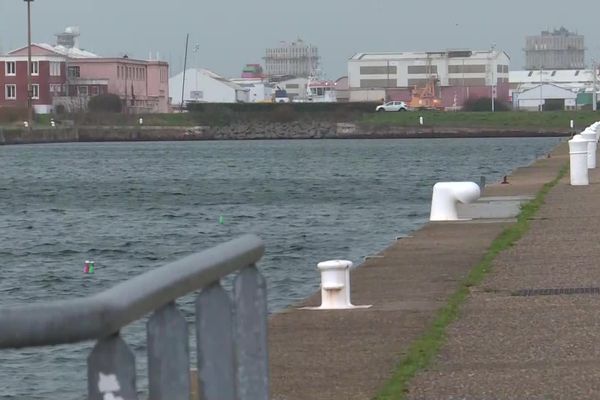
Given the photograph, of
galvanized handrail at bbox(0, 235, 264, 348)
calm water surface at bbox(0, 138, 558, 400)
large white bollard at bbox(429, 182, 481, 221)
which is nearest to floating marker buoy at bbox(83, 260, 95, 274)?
calm water surface at bbox(0, 138, 558, 400)

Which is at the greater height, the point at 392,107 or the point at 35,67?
the point at 35,67

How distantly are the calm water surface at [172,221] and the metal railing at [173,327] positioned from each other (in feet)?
16.7

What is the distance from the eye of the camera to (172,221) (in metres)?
38.6

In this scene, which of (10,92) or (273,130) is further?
(273,130)

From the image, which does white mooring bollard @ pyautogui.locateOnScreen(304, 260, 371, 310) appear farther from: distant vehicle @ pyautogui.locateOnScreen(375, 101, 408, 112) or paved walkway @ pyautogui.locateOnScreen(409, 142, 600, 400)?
distant vehicle @ pyautogui.locateOnScreen(375, 101, 408, 112)

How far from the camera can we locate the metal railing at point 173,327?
3.39 m

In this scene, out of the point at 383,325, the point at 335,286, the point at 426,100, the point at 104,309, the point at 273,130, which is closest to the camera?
the point at 104,309

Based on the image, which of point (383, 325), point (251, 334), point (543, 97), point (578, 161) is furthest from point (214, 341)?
point (543, 97)

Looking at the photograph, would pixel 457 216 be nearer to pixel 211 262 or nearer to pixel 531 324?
pixel 531 324

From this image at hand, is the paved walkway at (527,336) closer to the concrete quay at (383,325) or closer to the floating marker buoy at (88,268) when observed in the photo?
the concrete quay at (383,325)

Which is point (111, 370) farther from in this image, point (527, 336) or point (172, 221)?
point (172, 221)

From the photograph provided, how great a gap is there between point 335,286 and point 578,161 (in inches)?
686

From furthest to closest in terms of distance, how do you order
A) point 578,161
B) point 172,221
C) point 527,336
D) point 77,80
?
point 77,80 → point 172,221 → point 578,161 → point 527,336

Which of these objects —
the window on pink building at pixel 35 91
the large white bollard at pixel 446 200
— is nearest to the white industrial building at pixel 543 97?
the window on pink building at pixel 35 91
